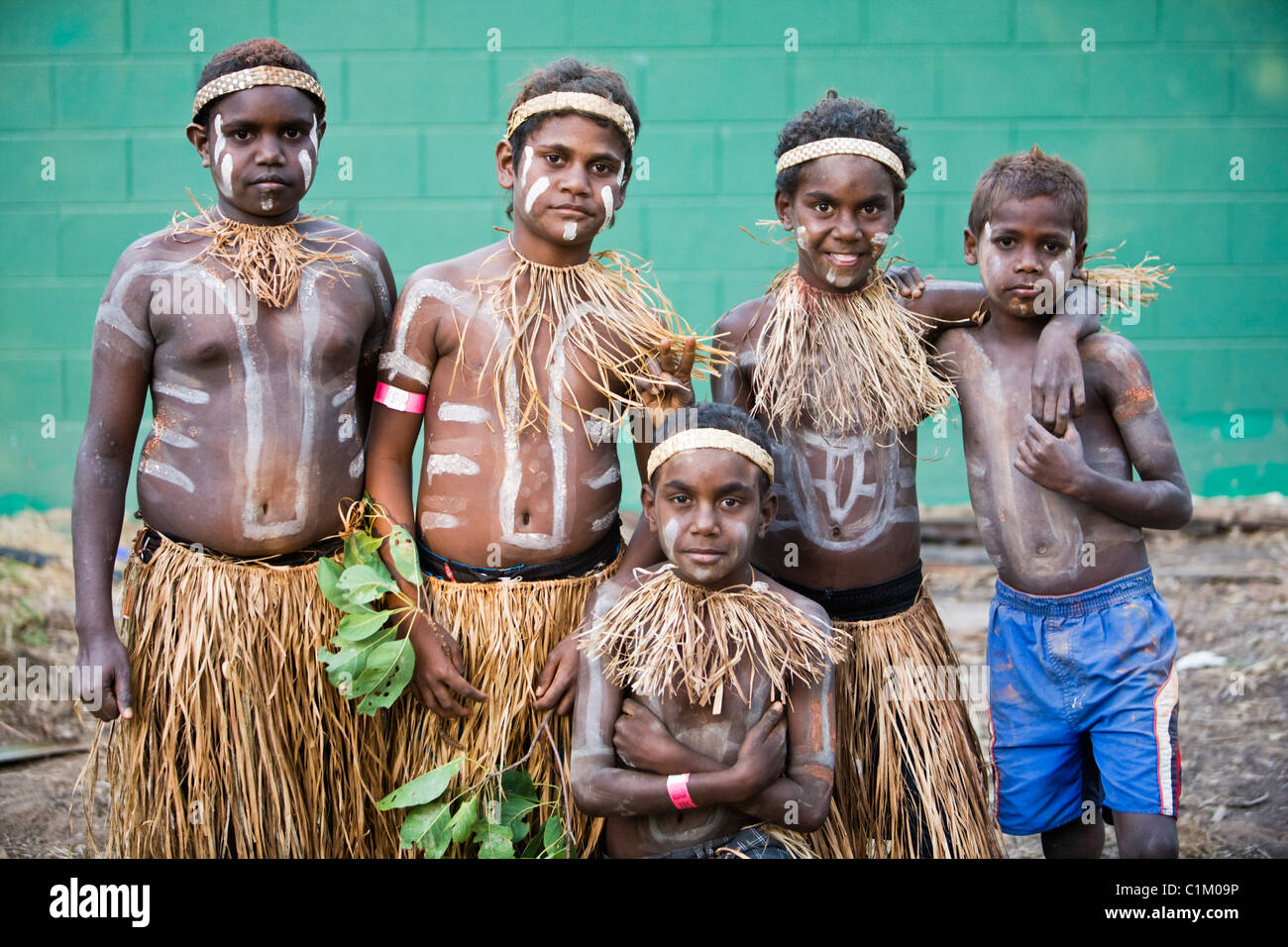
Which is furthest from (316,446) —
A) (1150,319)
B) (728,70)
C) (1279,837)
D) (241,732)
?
(1150,319)

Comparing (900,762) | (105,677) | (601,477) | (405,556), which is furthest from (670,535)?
(105,677)

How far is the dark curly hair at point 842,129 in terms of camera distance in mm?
2631

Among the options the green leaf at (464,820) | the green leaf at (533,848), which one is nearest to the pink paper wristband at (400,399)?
the green leaf at (464,820)

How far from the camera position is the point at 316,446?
2506 mm

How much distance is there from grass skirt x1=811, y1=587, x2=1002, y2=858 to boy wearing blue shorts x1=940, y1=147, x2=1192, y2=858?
110mm

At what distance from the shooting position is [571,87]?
2.52 m

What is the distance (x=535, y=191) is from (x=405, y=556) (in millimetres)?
795

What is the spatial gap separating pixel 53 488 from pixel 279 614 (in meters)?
3.36

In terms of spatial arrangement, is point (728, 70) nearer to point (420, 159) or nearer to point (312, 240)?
point (420, 159)

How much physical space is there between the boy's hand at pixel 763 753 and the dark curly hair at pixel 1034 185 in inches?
45.9

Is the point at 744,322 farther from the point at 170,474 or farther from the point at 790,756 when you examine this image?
the point at 170,474

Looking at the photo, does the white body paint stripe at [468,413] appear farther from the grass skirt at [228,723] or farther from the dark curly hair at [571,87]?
the dark curly hair at [571,87]

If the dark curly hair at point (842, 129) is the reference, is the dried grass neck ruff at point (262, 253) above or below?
below

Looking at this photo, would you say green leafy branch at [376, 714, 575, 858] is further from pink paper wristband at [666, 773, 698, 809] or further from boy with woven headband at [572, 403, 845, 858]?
pink paper wristband at [666, 773, 698, 809]
